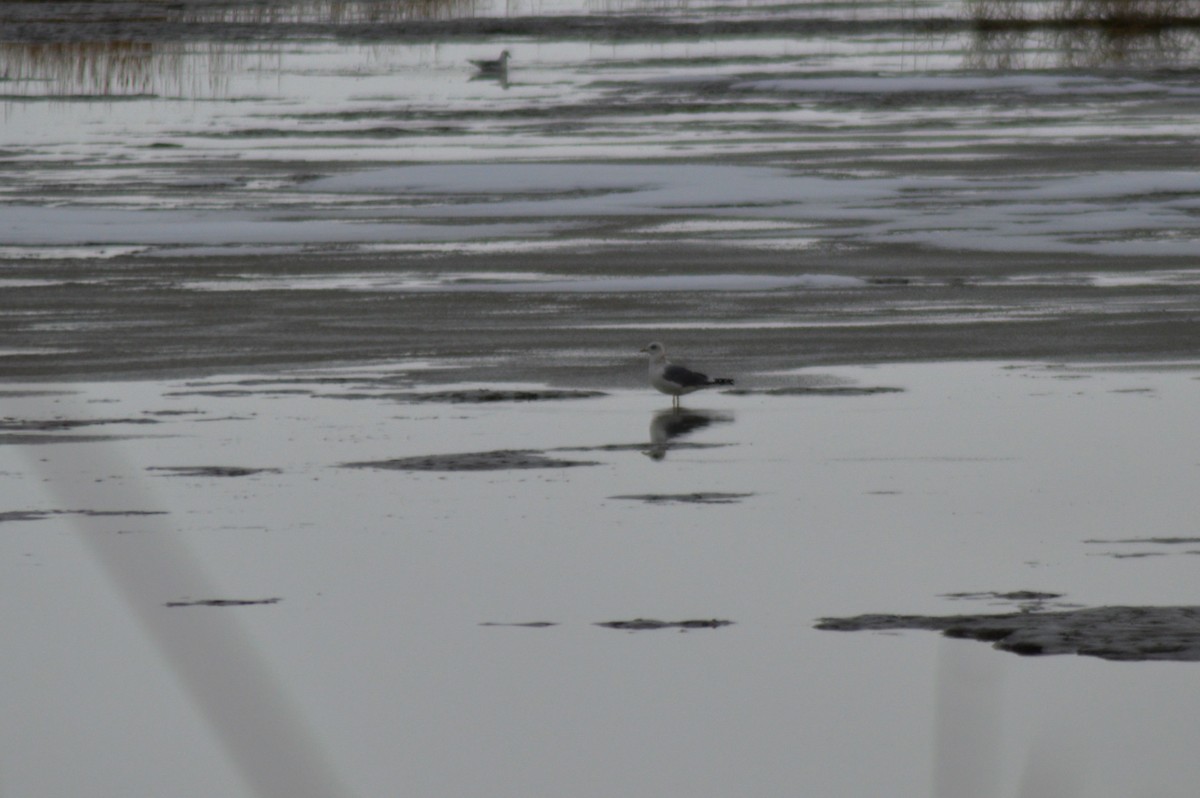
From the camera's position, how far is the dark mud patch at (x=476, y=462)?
9688mm

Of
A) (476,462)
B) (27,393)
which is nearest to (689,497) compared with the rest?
(476,462)

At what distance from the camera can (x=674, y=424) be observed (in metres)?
10.8

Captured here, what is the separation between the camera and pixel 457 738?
6035 millimetres

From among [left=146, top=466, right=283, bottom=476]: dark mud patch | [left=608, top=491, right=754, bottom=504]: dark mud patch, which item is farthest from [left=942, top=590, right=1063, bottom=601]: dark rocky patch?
[left=146, top=466, right=283, bottom=476]: dark mud patch

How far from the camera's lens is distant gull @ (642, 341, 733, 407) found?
1089cm

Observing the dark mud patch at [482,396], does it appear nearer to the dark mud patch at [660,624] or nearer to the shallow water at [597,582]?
the shallow water at [597,582]

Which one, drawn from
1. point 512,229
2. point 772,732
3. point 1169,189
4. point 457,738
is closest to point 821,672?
point 772,732

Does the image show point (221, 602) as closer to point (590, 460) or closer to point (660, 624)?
point (660, 624)

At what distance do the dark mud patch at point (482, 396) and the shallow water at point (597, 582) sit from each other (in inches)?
5.7

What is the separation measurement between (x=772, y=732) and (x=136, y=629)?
7.02ft

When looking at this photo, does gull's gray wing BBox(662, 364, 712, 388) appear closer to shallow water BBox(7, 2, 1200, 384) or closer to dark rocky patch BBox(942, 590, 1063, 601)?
shallow water BBox(7, 2, 1200, 384)

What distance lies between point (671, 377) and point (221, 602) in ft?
12.3

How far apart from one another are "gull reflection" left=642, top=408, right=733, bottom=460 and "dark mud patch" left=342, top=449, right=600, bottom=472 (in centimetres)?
45

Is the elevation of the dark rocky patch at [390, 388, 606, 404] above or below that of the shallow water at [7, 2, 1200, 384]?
above
